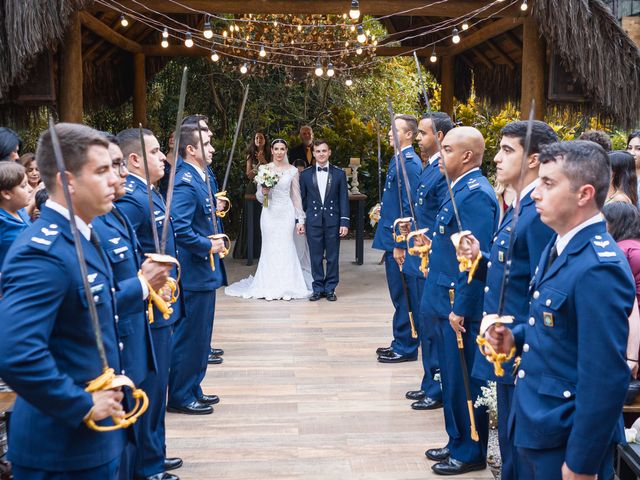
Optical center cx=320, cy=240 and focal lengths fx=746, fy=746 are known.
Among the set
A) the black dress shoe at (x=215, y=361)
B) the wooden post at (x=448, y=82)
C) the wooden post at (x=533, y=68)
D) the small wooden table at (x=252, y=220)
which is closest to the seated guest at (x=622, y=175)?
the black dress shoe at (x=215, y=361)

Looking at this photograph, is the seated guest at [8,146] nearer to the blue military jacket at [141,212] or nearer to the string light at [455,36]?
the blue military jacket at [141,212]

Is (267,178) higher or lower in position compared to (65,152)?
lower

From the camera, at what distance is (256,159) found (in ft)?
32.2

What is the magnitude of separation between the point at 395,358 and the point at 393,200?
1.26 m

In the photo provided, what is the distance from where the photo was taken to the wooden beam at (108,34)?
311 inches

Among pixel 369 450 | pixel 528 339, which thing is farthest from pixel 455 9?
pixel 528 339

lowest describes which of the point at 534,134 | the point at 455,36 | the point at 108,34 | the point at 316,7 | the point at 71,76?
the point at 534,134

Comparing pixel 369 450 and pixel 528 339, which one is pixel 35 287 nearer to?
pixel 528 339

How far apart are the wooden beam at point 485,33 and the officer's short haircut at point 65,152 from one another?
6409 millimetres

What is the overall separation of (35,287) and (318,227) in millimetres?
6407

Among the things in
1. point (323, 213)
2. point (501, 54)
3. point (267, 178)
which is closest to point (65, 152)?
point (267, 178)

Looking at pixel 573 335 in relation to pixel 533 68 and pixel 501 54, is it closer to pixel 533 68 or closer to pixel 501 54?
pixel 533 68

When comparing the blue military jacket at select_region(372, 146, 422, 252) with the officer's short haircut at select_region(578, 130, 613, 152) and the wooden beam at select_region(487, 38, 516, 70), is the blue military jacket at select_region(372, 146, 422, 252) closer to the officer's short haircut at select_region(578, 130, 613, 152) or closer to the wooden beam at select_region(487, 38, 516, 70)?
the officer's short haircut at select_region(578, 130, 613, 152)

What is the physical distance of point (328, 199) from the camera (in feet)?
26.8
